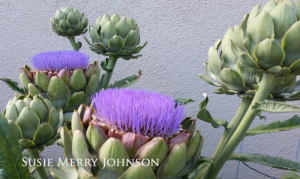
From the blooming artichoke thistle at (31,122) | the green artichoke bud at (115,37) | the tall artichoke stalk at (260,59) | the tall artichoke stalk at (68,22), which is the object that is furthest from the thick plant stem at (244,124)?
the tall artichoke stalk at (68,22)

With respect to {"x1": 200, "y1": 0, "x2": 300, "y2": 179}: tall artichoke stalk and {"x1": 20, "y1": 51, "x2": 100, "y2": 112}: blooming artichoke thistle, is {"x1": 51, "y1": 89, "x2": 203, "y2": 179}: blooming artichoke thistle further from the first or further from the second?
{"x1": 20, "y1": 51, "x2": 100, "y2": 112}: blooming artichoke thistle

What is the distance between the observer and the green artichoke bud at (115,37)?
0.64m

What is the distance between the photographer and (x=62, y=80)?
21.5 inches

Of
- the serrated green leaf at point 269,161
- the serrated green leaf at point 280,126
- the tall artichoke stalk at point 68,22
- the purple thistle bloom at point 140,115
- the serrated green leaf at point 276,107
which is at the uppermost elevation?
the tall artichoke stalk at point 68,22

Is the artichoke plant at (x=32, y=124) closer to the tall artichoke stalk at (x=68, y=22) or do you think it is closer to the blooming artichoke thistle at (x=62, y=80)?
the blooming artichoke thistle at (x=62, y=80)

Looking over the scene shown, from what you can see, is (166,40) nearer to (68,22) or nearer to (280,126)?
(68,22)

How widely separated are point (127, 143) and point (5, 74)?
121cm

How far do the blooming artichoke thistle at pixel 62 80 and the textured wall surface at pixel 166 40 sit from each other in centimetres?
63

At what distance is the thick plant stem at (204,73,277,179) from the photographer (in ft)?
1.10

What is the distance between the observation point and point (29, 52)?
1254mm

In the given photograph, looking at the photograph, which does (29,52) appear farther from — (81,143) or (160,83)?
(81,143)

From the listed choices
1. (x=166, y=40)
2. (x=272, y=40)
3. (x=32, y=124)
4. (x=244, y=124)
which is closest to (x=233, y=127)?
(x=244, y=124)

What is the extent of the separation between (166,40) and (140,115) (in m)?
0.91

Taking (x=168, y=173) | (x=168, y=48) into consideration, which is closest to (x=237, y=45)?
(x=168, y=173)
